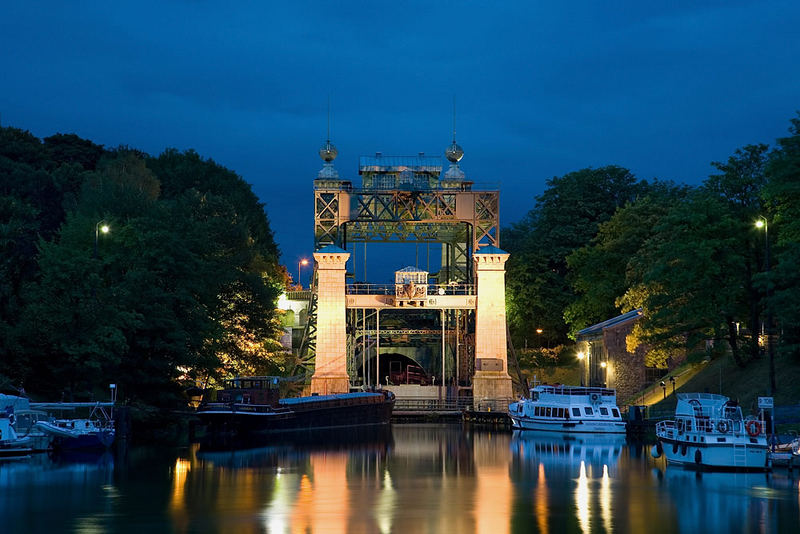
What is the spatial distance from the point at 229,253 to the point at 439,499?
162 ft

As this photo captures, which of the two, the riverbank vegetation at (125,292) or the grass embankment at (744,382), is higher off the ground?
the riverbank vegetation at (125,292)

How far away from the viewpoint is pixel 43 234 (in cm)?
7619

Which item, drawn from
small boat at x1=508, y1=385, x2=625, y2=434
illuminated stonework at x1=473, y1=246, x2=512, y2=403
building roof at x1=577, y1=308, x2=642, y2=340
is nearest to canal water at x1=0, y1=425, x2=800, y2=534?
small boat at x1=508, y1=385, x2=625, y2=434

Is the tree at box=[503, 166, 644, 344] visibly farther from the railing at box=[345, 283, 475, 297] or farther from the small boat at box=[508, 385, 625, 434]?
the small boat at box=[508, 385, 625, 434]

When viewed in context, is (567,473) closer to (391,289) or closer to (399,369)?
(391,289)

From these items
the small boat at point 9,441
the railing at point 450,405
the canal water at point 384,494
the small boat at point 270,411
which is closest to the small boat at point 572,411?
the railing at point 450,405

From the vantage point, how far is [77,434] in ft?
153

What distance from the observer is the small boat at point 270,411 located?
57.7 meters

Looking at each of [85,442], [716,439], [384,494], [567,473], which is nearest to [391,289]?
[85,442]

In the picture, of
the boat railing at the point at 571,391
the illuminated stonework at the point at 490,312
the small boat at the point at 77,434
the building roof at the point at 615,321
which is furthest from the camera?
the illuminated stonework at the point at 490,312

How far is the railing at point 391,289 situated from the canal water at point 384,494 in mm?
30363

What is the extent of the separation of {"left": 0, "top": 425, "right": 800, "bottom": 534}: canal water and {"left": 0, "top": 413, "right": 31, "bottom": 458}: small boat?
1.40 meters

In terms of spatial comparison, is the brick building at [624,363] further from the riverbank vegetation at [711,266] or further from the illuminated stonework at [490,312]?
the illuminated stonework at [490,312]

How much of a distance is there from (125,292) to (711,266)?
102 feet
